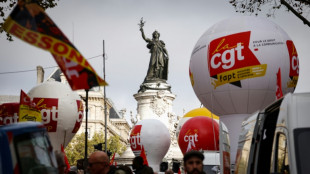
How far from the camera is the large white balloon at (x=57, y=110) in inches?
778

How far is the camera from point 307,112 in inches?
234

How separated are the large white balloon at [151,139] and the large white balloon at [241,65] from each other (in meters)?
11.2

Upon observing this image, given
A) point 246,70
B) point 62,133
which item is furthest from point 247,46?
point 62,133

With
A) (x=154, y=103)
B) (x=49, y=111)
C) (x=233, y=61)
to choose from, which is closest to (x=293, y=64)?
(x=233, y=61)

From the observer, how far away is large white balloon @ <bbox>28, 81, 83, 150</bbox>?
19750 mm

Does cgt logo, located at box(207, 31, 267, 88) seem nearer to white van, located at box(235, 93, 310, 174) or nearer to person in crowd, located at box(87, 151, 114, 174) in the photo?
white van, located at box(235, 93, 310, 174)

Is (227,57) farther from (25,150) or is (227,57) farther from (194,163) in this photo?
(25,150)

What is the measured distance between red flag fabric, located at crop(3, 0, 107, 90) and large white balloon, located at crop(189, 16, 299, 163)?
1132 centimetres

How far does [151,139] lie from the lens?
27.6 metres

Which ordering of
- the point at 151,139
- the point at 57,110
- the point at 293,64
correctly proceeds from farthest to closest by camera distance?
the point at 151,139, the point at 57,110, the point at 293,64

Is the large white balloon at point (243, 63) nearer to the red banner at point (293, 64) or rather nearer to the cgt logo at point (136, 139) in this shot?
the red banner at point (293, 64)

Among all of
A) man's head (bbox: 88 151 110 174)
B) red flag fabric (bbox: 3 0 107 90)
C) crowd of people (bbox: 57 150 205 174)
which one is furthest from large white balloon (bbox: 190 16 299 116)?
red flag fabric (bbox: 3 0 107 90)

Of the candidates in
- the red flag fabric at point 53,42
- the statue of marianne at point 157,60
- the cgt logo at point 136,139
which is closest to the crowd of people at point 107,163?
the red flag fabric at point 53,42

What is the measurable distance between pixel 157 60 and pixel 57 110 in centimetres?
2886
